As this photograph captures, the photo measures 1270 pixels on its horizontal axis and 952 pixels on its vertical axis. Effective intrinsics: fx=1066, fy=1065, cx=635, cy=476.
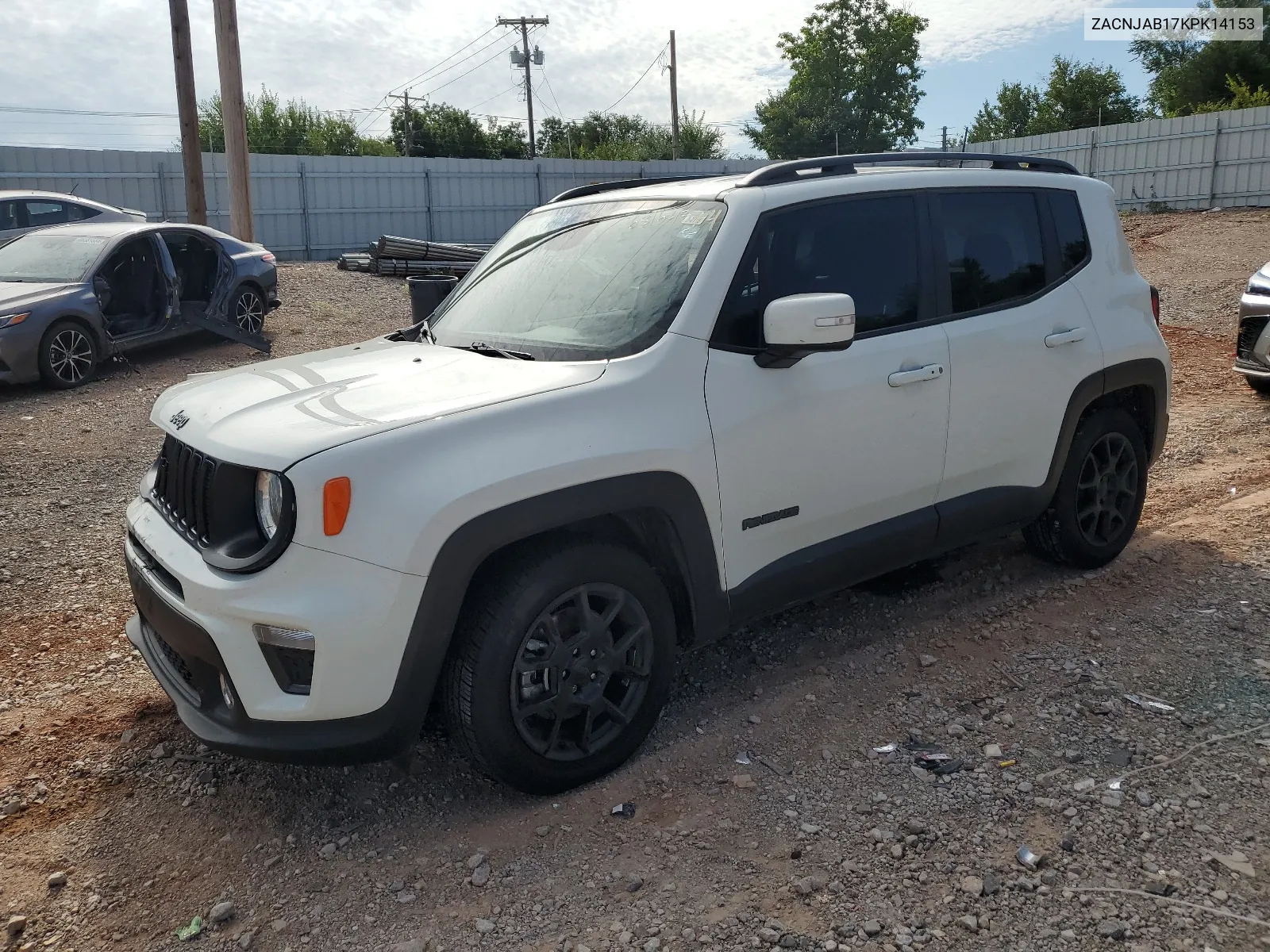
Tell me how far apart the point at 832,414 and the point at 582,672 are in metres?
1.27

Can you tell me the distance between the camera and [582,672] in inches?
126

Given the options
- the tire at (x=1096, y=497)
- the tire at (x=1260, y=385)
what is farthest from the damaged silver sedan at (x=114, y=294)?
the tire at (x=1260, y=385)

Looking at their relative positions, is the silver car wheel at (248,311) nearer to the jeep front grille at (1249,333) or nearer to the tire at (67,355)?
the tire at (67,355)

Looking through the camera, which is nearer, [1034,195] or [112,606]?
[1034,195]

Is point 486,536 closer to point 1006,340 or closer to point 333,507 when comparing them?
point 333,507

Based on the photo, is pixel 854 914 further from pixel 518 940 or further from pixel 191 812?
pixel 191 812

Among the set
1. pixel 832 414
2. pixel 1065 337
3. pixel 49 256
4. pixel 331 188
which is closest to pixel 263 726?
pixel 832 414

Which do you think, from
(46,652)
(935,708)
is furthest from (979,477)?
(46,652)

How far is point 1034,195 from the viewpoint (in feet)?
15.3

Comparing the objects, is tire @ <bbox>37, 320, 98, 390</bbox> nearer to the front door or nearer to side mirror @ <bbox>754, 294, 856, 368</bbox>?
the front door

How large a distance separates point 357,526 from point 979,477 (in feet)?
8.62

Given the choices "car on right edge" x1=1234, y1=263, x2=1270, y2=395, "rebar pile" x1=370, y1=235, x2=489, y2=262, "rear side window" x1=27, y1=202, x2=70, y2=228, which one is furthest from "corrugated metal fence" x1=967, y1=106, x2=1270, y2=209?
"rear side window" x1=27, y1=202, x2=70, y2=228

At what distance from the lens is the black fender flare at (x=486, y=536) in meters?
2.87

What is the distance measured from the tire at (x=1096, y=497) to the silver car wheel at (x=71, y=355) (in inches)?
342
